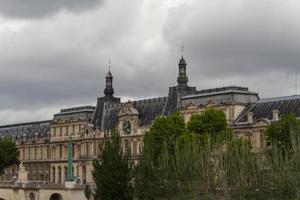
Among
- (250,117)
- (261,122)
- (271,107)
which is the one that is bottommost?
(261,122)

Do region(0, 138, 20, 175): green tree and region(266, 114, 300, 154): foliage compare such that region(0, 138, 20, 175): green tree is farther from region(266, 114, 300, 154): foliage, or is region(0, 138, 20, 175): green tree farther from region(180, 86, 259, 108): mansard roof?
region(266, 114, 300, 154): foliage

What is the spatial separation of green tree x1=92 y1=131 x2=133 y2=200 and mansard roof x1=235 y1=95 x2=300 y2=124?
37.3m

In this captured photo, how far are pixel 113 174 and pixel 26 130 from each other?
9985cm

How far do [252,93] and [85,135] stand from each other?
139ft

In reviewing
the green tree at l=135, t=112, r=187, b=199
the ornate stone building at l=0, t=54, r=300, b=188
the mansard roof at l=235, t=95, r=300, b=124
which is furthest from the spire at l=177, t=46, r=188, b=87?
the green tree at l=135, t=112, r=187, b=199

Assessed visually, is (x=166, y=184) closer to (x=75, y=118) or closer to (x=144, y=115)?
(x=144, y=115)

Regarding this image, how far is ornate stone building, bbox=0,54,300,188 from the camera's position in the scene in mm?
119375

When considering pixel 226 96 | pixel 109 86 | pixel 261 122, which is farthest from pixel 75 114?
pixel 261 122

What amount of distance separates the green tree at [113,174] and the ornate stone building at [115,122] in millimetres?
33678

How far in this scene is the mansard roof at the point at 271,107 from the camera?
374 ft

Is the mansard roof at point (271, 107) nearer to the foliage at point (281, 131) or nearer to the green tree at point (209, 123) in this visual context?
the green tree at point (209, 123)

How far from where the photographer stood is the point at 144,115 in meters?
144

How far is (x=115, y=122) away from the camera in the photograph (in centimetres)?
15075

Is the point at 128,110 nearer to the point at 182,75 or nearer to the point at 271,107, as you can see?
the point at 182,75
